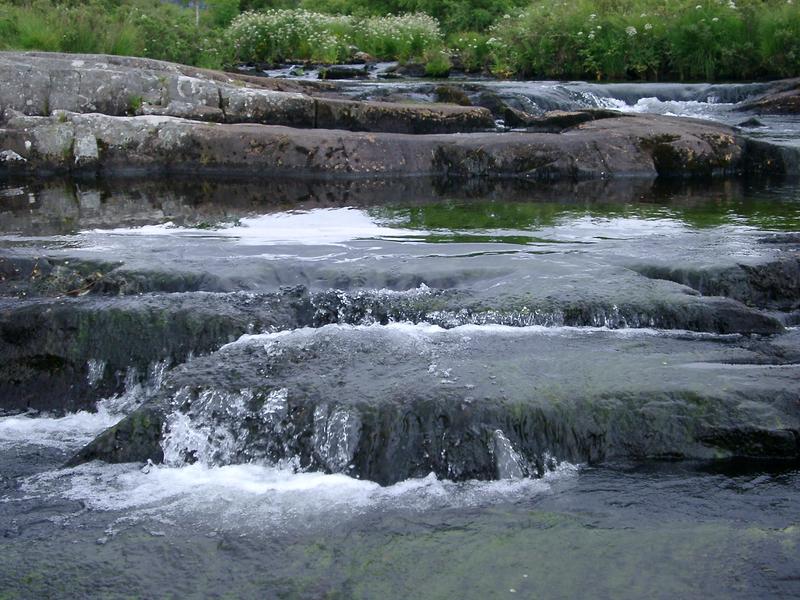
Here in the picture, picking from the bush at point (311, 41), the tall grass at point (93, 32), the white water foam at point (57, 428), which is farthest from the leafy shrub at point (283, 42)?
the white water foam at point (57, 428)

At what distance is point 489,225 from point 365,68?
54.8 feet

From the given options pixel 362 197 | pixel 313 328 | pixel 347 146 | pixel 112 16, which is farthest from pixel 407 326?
pixel 112 16

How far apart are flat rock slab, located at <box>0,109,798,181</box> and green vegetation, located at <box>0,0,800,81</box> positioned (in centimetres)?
584

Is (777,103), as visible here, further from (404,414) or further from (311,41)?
(311,41)

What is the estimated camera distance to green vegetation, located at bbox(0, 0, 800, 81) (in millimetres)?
16188

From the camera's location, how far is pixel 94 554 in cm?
322

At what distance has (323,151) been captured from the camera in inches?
404

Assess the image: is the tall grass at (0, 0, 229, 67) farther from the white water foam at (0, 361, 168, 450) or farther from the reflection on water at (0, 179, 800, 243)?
the white water foam at (0, 361, 168, 450)

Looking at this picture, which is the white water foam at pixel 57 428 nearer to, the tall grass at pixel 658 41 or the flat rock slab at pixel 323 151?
the flat rock slab at pixel 323 151

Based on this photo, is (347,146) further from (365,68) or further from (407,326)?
(365,68)

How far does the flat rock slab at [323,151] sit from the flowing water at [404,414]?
352 centimetres

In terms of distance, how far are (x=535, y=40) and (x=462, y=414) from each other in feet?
64.8

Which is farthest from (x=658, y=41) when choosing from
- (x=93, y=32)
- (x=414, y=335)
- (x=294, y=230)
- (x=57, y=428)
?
(x=57, y=428)

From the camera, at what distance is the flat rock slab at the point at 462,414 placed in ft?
12.6
